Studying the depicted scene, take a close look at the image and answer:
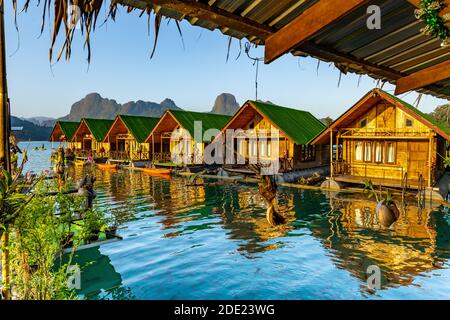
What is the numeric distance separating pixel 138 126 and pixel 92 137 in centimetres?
1118

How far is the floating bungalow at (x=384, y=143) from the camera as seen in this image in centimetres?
1994

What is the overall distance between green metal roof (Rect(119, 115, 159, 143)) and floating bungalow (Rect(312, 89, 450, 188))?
78.0 feet

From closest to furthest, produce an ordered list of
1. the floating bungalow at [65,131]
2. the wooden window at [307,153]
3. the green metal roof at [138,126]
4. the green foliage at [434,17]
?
the green foliage at [434,17] < the wooden window at [307,153] < the green metal roof at [138,126] < the floating bungalow at [65,131]

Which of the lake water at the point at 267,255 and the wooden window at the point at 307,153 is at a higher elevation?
the wooden window at the point at 307,153

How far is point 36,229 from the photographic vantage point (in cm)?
509

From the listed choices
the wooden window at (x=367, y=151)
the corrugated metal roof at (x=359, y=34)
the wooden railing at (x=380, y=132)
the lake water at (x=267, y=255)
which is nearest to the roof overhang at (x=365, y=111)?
the wooden railing at (x=380, y=132)

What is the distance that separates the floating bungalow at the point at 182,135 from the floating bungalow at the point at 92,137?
37.2 feet

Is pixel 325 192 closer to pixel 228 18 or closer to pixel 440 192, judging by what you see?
pixel 440 192

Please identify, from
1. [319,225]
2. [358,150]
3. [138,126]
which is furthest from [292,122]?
[138,126]

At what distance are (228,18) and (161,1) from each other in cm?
64

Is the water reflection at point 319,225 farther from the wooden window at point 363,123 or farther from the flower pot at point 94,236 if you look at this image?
the wooden window at point 363,123

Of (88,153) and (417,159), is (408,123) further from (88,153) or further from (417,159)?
(88,153)
